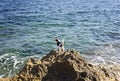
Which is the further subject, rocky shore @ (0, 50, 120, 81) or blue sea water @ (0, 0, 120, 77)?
blue sea water @ (0, 0, 120, 77)

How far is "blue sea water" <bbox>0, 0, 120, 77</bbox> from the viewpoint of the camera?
2094 cm

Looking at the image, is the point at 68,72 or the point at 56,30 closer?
the point at 68,72

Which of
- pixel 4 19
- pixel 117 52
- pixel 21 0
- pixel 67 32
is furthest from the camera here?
pixel 21 0

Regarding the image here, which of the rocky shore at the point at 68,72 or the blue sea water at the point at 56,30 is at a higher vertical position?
the rocky shore at the point at 68,72

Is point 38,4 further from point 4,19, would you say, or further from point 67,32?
point 67,32

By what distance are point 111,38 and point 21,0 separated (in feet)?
88.8

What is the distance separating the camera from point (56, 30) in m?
28.3

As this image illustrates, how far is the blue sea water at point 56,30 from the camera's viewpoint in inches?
824

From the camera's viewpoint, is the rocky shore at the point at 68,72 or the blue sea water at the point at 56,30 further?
the blue sea water at the point at 56,30

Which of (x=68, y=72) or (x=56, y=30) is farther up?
(x=68, y=72)

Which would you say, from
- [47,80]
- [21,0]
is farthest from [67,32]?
[21,0]

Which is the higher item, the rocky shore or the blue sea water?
the rocky shore

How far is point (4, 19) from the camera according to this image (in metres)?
33.1

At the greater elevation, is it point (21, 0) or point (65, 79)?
point (65, 79)
